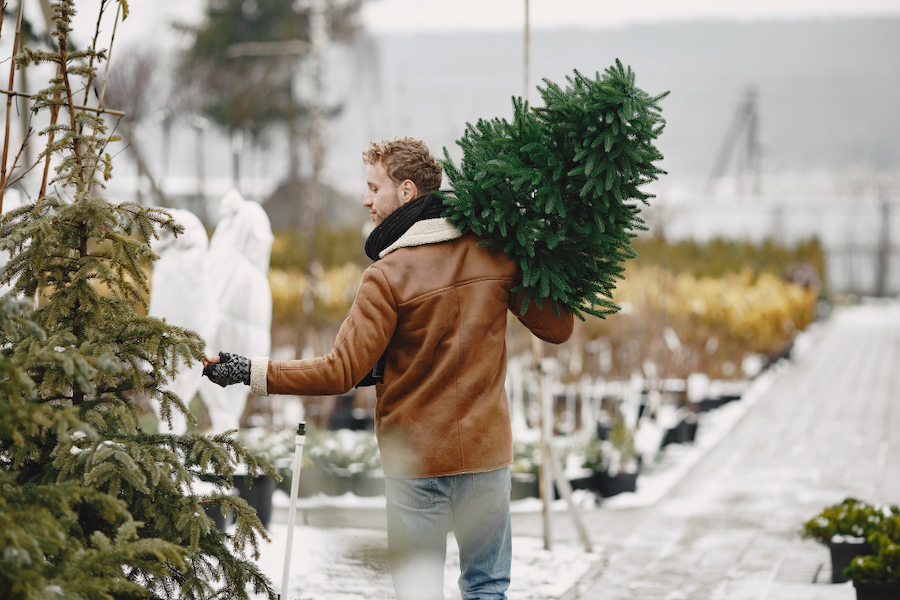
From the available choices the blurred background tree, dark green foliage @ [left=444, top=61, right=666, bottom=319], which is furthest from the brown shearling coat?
the blurred background tree

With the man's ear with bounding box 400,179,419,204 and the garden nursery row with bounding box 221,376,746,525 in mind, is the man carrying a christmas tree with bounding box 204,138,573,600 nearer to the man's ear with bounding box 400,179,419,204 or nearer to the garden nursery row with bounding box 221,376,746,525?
the man's ear with bounding box 400,179,419,204


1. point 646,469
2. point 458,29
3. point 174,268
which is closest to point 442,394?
point 174,268

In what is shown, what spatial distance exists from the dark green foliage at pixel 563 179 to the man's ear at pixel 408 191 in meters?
0.09

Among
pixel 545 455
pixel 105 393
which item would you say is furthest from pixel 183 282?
pixel 545 455

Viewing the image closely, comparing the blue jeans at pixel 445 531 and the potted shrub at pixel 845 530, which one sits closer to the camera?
the blue jeans at pixel 445 531

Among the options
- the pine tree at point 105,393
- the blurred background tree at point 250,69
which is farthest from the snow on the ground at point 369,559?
the blurred background tree at point 250,69

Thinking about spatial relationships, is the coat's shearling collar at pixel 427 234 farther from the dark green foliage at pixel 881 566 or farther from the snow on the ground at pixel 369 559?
the dark green foliage at pixel 881 566

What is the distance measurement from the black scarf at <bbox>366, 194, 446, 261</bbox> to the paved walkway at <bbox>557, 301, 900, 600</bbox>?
7.80ft

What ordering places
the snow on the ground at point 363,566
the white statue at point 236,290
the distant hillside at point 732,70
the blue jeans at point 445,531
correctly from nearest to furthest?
the blue jeans at point 445,531 → the snow on the ground at point 363,566 → the white statue at point 236,290 → the distant hillside at point 732,70

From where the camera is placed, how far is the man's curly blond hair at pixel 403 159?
117 inches

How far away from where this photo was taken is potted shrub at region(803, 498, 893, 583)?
4.62m

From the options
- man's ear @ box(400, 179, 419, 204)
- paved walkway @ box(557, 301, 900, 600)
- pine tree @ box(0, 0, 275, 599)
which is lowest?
paved walkway @ box(557, 301, 900, 600)

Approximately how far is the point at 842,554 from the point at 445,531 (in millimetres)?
2518

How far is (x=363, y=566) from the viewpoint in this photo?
504 centimetres
